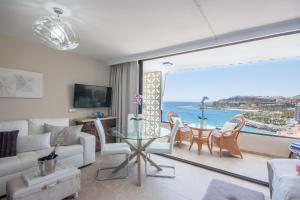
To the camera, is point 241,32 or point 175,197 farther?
point 241,32

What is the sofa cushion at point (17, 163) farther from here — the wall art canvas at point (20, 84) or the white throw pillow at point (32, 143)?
the wall art canvas at point (20, 84)

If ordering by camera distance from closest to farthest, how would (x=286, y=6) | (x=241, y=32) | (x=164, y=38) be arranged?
Answer: (x=286, y=6), (x=241, y=32), (x=164, y=38)

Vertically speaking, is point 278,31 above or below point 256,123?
above

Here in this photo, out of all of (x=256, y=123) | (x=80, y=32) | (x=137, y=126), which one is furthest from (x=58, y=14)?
(x=256, y=123)

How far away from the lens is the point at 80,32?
8.84ft

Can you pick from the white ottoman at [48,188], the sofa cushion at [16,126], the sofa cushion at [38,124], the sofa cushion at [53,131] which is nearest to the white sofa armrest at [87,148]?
the sofa cushion at [53,131]

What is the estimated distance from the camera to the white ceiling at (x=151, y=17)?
72.7 inches

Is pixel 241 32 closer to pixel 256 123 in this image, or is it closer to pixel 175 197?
pixel 175 197

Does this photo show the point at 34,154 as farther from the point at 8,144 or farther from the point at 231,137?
the point at 231,137

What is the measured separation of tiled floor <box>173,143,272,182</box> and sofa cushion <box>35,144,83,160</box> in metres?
2.28

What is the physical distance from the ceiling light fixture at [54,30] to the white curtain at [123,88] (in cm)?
212

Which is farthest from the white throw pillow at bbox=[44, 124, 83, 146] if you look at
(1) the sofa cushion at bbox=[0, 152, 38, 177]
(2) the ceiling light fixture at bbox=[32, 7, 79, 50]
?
(2) the ceiling light fixture at bbox=[32, 7, 79, 50]

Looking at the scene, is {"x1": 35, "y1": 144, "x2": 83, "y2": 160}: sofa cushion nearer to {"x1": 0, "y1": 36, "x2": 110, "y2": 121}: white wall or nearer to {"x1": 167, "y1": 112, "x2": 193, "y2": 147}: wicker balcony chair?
{"x1": 0, "y1": 36, "x2": 110, "y2": 121}: white wall

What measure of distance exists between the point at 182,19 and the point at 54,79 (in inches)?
121
